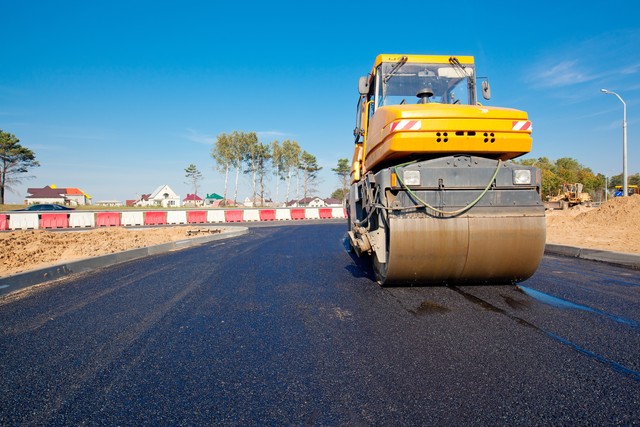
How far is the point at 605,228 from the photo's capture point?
477 inches

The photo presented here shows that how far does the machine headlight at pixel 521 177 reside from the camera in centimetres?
439

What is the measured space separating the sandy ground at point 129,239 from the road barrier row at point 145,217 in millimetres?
11872

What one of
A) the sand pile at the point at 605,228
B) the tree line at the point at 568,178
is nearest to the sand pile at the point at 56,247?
the sand pile at the point at 605,228

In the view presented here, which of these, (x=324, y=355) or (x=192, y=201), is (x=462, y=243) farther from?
(x=192, y=201)

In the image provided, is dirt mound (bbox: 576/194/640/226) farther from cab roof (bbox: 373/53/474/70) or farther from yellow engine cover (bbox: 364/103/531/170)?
yellow engine cover (bbox: 364/103/531/170)

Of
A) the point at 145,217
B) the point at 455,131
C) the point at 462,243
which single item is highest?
the point at 455,131

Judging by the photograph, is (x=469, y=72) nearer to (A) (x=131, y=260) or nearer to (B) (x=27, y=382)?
(B) (x=27, y=382)

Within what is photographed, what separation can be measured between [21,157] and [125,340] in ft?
191

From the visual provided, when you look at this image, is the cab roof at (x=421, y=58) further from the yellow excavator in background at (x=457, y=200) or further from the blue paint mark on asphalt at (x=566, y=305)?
the blue paint mark on asphalt at (x=566, y=305)

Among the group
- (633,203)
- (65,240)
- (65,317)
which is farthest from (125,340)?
(633,203)

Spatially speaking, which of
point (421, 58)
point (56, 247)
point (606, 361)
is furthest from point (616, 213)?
point (56, 247)

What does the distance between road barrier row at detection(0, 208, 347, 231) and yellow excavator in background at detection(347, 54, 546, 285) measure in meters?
17.4

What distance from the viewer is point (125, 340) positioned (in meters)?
3.26

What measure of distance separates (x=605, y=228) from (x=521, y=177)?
10670 millimetres
